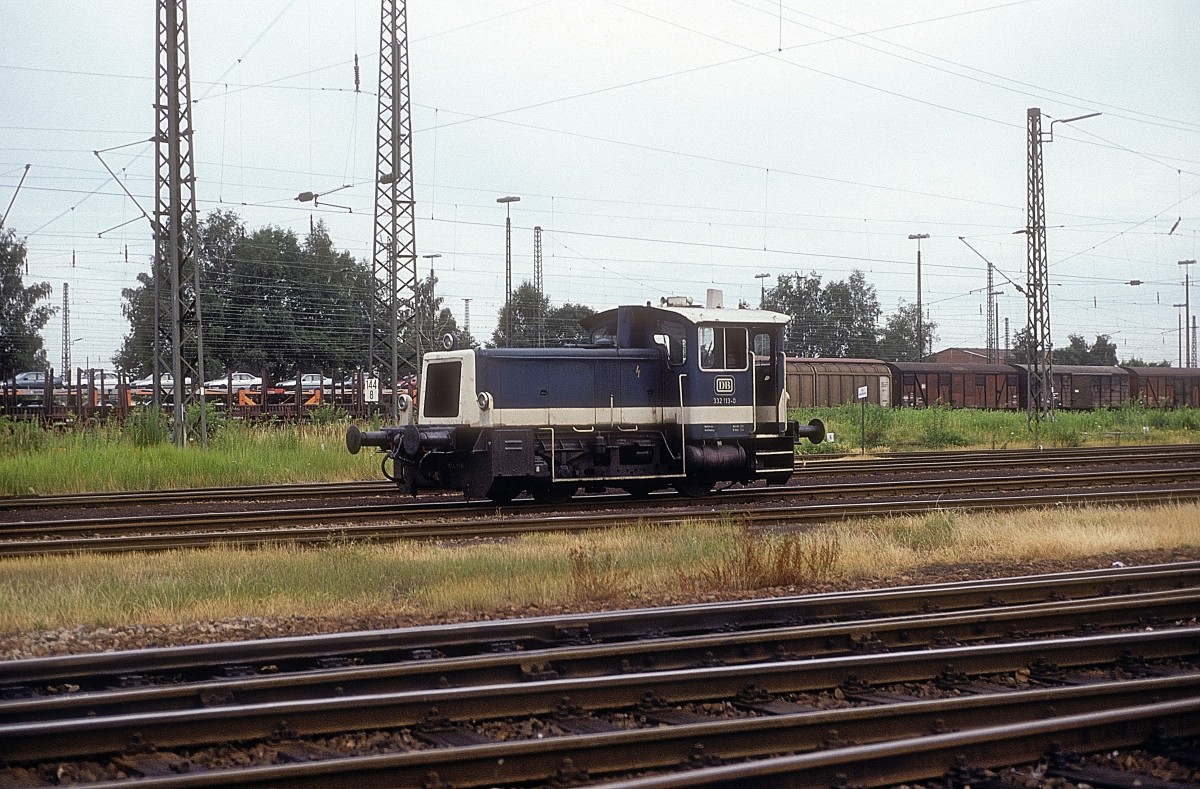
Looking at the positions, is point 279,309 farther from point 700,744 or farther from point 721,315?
point 700,744

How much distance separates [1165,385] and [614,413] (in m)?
49.2

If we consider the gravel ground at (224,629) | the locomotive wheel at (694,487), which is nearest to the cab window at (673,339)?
the locomotive wheel at (694,487)

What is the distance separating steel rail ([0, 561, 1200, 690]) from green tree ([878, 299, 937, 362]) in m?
71.9

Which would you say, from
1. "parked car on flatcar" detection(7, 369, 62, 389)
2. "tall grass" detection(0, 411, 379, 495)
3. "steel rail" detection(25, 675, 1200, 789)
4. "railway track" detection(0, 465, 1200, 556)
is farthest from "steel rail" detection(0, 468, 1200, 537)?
"parked car on flatcar" detection(7, 369, 62, 389)

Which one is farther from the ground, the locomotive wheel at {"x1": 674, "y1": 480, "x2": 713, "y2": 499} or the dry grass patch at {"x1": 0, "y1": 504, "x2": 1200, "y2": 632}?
the locomotive wheel at {"x1": 674, "y1": 480, "x2": 713, "y2": 499}

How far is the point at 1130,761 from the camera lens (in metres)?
5.49

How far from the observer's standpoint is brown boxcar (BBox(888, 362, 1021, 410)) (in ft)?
162

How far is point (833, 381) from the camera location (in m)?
47.2

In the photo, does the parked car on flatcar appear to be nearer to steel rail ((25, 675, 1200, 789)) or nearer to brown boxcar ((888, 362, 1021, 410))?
brown boxcar ((888, 362, 1021, 410))

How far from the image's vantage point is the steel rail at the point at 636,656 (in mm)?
6141

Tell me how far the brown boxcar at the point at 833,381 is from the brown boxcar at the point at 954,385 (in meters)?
0.68

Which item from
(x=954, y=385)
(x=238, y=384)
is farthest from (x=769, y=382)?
(x=954, y=385)

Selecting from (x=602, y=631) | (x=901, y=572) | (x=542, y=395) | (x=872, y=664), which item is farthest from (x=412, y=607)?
(x=542, y=395)

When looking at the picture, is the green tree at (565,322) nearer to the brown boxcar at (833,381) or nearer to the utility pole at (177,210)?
the brown boxcar at (833,381)
